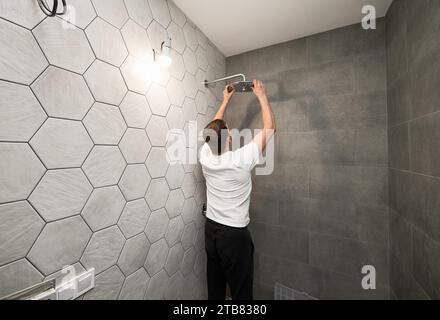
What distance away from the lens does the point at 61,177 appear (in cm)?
58

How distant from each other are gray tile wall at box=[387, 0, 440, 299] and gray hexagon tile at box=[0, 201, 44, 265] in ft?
4.34

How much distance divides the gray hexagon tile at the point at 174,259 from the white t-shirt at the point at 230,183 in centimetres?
26

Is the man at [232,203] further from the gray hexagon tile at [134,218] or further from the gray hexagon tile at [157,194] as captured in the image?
the gray hexagon tile at [134,218]

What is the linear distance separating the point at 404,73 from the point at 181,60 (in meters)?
1.16

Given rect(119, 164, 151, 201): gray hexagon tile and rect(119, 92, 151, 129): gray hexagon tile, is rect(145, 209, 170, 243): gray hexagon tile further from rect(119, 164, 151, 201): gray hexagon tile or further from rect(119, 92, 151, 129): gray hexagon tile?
rect(119, 92, 151, 129): gray hexagon tile

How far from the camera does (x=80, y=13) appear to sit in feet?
2.05

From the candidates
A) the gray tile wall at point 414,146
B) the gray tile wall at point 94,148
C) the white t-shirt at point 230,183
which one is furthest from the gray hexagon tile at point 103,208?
the gray tile wall at point 414,146

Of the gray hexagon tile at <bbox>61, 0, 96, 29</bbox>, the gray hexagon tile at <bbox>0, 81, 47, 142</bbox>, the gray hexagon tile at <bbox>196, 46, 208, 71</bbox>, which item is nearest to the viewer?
the gray hexagon tile at <bbox>0, 81, 47, 142</bbox>

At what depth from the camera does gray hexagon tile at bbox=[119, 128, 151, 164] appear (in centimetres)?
78

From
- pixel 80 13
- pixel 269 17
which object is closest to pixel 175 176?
pixel 80 13

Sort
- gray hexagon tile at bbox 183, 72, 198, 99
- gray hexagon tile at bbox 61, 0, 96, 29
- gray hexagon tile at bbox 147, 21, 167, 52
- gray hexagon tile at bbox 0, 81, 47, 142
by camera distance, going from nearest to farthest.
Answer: gray hexagon tile at bbox 0, 81, 47, 142
gray hexagon tile at bbox 61, 0, 96, 29
gray hexagon tile at bbox 147, 21, 167, 52
gray hexagon tile at bbox 183, 72, 198, 99

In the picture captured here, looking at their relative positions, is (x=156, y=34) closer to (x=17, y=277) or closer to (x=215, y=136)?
(x=215, y=136)

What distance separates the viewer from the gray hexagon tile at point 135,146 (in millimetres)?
779

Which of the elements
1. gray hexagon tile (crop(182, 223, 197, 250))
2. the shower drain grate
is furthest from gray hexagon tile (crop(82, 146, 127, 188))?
the shower drain grate
